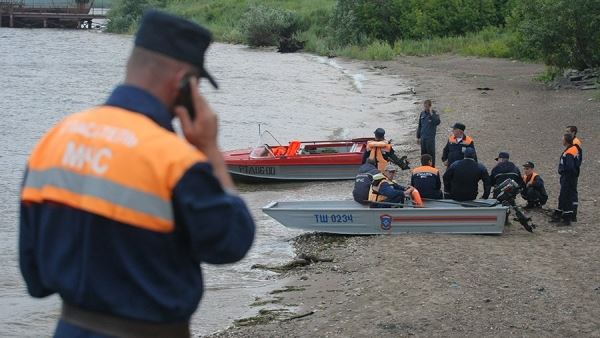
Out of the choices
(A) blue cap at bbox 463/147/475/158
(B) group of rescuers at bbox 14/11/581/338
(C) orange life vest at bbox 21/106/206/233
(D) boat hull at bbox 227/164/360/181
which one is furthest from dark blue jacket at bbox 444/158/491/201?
(C) orange life vest at bbox 21/106/206/233

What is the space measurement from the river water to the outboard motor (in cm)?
363

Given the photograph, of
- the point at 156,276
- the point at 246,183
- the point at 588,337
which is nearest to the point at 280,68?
the point at 246,183

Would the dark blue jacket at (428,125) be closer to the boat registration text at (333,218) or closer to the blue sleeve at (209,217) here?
the boat registration text at (333,218)

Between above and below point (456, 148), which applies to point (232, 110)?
below

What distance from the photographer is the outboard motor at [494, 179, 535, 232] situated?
48.9 ft

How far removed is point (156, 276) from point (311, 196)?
17897 mm

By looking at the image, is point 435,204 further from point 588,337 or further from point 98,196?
point 98,196

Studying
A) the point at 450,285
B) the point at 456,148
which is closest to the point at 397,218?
the point at 456,148

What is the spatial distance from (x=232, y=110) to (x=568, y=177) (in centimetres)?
2594

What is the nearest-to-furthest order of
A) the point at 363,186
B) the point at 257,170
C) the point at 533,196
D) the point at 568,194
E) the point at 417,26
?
the point at 568,194 → the point at 363,186 → the point at 533,196 → the point at 257,170 → the point at 417,26

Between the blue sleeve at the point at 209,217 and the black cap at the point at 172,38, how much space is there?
433 millimetres

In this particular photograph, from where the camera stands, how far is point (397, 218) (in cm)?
1518

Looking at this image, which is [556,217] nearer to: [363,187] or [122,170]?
[363,187]

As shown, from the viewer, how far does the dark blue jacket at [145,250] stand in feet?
10.0
